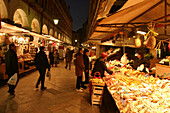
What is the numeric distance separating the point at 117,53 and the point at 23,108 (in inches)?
283

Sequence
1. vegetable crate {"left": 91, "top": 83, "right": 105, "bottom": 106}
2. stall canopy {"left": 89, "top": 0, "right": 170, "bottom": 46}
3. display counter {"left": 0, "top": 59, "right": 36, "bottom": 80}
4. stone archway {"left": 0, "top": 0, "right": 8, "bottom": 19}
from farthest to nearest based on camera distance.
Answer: stone archway {"left": 0, "top": 0, "right": 8, "bottom": 19} → display counter {"left": 0, "top": 59, "right": 36, "bottom": 80} → vegetable crate {"left": 91, "top": 83, "right": 105, "bottom": 106} → stall canopy {"left": 89, "top": 0, "right": 170, "bottom": 46}

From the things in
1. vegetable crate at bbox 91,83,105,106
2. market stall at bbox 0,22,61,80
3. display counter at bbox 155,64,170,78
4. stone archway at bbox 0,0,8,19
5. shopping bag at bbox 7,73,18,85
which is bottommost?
vegetable crate at bbox 91,83,105,106

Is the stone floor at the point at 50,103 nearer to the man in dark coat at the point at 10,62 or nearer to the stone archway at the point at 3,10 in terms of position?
the man in dark coat at the point at 10,62

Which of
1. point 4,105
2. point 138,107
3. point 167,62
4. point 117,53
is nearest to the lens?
point 138,107

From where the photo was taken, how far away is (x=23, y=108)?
4.10 meters

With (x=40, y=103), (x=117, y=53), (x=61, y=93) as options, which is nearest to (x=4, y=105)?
(x=40, y=103)

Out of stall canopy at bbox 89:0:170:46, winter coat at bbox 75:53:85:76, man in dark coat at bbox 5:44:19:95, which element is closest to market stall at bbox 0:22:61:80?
man in dark coat at bbox 5:44:19:95

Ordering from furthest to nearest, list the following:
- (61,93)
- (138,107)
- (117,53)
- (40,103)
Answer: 1. (117,53)
2. (61,93)
3. (40,103)
4. (138,107)

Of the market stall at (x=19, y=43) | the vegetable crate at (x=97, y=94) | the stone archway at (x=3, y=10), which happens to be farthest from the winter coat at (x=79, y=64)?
the stone archway at (x=3, y=10)

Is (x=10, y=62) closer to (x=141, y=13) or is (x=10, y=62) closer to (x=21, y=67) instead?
(x=21, y=67)

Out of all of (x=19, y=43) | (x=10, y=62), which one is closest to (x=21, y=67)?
(x=19, y=43)

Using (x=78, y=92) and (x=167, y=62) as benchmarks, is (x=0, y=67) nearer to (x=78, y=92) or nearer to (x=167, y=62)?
(x=78, y=92)

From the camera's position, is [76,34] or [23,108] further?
[76,34]

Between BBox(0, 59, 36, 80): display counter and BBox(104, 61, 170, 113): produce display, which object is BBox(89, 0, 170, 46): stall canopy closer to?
BBox(104, 61, 170, 113): produce display
